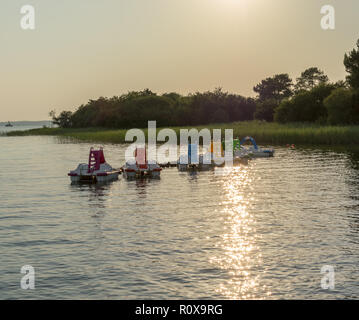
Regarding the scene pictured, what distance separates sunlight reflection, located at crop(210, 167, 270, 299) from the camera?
12.8m

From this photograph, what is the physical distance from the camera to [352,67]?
84750 millimetres

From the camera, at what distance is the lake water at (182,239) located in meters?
13.1

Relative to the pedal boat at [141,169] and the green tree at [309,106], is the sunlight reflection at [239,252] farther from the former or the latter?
the green tree at [309,106]

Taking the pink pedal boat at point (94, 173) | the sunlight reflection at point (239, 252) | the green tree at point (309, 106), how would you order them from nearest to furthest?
the sunlight reflection at point (239, 252) → the pink pedal boat at point (94, 173) → the green tree at point (309, 106)

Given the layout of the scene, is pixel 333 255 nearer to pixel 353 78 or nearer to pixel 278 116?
pixel 353 78

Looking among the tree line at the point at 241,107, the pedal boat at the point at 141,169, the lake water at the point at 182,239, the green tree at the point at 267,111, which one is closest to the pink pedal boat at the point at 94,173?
the pedal boat at the point at 141,169

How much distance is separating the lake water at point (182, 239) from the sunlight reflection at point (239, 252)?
32 mm

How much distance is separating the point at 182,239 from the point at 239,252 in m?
2.43

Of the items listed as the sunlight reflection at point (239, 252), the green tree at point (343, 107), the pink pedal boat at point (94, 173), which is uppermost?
the green tree at point (343, 107)

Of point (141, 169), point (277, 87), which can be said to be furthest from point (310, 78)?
point (141, 169)

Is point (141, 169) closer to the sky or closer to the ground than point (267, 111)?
closer to the ground

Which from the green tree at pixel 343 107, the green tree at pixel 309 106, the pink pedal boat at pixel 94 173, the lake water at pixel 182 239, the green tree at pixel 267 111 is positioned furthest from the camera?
the green tree at pixel 267 111

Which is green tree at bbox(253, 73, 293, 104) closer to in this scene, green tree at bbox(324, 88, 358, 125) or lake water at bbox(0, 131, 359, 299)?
green tree at bbox(324, 88, 358, 125)

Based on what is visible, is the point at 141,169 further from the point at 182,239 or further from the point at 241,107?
the point at 241,107
